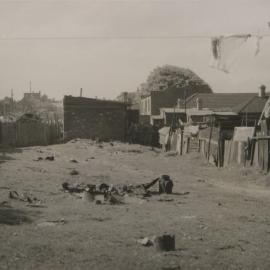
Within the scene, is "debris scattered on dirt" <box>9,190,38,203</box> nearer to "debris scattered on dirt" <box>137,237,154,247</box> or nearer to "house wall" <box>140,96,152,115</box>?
"debris scattered on dirt" <box>137,237,154,247</box>

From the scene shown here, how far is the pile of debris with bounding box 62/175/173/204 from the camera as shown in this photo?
13.6 metres

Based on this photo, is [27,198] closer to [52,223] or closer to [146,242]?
[52,223]

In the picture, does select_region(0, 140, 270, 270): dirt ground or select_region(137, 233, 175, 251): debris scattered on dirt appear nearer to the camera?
select_region(0, 140, 270, 270): dirt ground

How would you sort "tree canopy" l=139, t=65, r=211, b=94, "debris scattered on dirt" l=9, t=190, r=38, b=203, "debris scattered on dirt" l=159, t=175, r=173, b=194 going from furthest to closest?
1. "tree canopy" l=139, t=65, r=211, b=94
2. "debris scattered on dirt" l=159, t=175, r=173, b=194
3. "debris scattered on dirt" l=9, t=190, r=38, b=203

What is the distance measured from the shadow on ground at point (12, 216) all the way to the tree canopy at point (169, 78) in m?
74.8

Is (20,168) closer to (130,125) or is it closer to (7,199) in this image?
(7,199)

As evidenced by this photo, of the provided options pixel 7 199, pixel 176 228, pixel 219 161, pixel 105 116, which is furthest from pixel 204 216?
pixel 105 116

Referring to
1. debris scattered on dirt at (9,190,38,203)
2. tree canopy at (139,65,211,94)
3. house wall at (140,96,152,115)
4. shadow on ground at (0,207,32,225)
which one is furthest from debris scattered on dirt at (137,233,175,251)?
tree canopy at (139,65,211,94)

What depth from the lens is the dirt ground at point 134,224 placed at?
7922 mm

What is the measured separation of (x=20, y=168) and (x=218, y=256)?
1330 cm

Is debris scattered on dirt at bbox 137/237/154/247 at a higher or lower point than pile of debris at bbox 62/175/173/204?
lower

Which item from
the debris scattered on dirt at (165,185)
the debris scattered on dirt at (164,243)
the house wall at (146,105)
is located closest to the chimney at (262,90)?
the house wall at (146,105)

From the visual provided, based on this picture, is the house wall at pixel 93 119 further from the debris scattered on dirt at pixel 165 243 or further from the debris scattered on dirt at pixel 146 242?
the debris scattered on dirt at pixel 165 243

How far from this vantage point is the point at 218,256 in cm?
838
